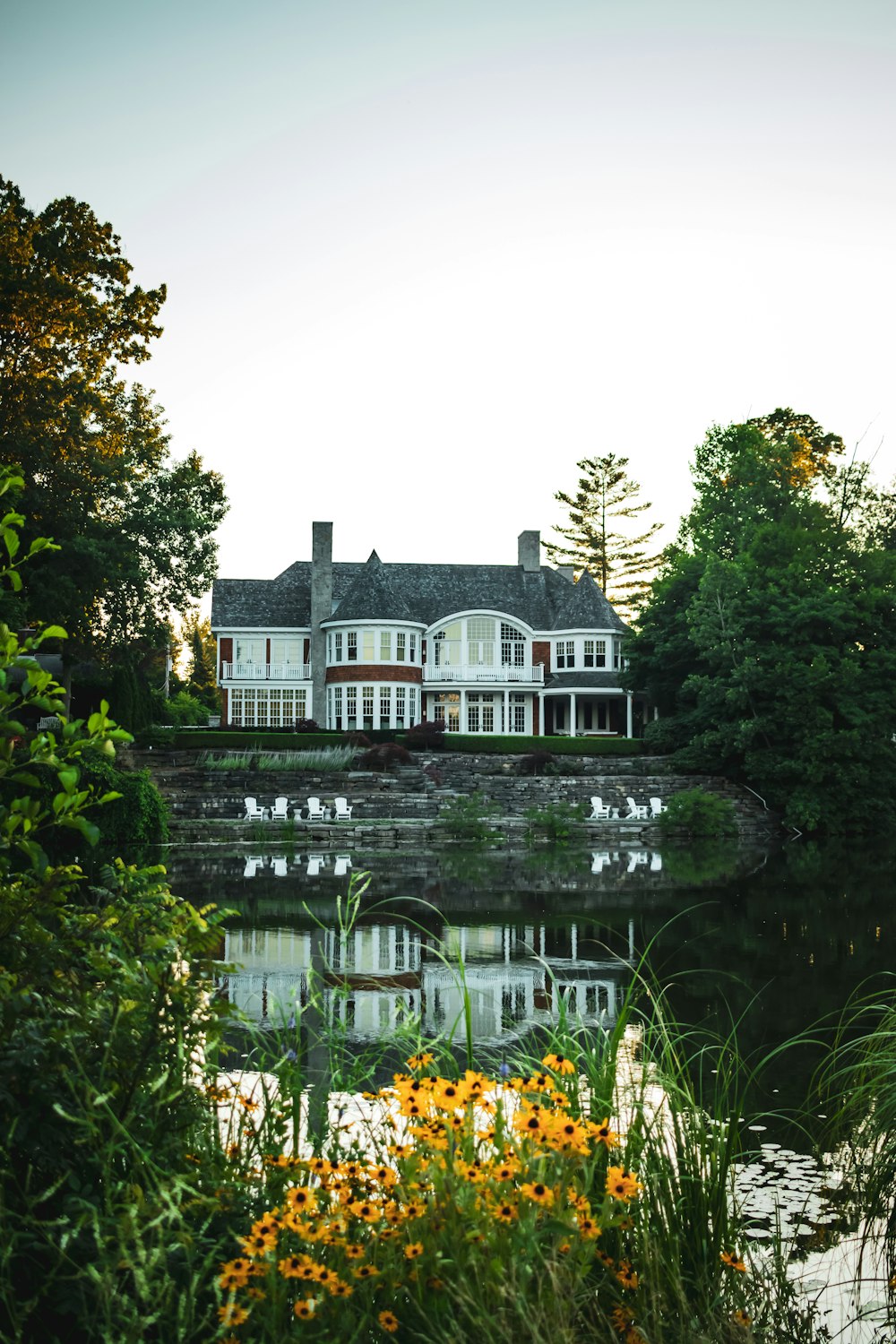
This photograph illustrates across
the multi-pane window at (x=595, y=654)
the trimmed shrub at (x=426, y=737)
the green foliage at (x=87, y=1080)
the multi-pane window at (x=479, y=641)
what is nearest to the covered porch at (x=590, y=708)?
the multi-pane window at (x=595, y=654)

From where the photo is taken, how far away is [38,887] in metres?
3.30

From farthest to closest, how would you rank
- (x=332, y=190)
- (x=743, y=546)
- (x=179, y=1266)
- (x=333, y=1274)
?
(x=743, y=546) < (x=332, y=190) < (x=179, y=1266) < (x=333, y=1274)

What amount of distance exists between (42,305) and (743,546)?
20.5 metres

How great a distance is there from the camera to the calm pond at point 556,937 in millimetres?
8336

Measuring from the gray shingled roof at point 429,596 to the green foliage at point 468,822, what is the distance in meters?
17.0

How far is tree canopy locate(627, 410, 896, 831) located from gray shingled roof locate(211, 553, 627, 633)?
8.71 metres

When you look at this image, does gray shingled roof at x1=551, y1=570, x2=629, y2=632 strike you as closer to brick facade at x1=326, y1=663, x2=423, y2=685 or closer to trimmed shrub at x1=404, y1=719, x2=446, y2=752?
brick facade at x1=326, y1=663, x2=423, y2=685

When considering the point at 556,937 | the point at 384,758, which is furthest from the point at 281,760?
the point at 556,937

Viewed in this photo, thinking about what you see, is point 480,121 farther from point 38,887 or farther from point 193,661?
point 193,661

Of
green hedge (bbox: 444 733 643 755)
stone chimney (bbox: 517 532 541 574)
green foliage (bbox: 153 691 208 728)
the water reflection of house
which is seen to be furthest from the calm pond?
stone chimney (bbox: 517 532 541 574)

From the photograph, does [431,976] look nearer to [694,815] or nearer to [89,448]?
[694,815]

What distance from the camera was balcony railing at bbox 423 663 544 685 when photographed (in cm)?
4288

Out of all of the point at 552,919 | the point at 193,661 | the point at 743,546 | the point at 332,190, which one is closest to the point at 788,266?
the point at 332,190

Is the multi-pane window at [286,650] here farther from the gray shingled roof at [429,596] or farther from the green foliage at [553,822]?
the green foliage at [553,822]
